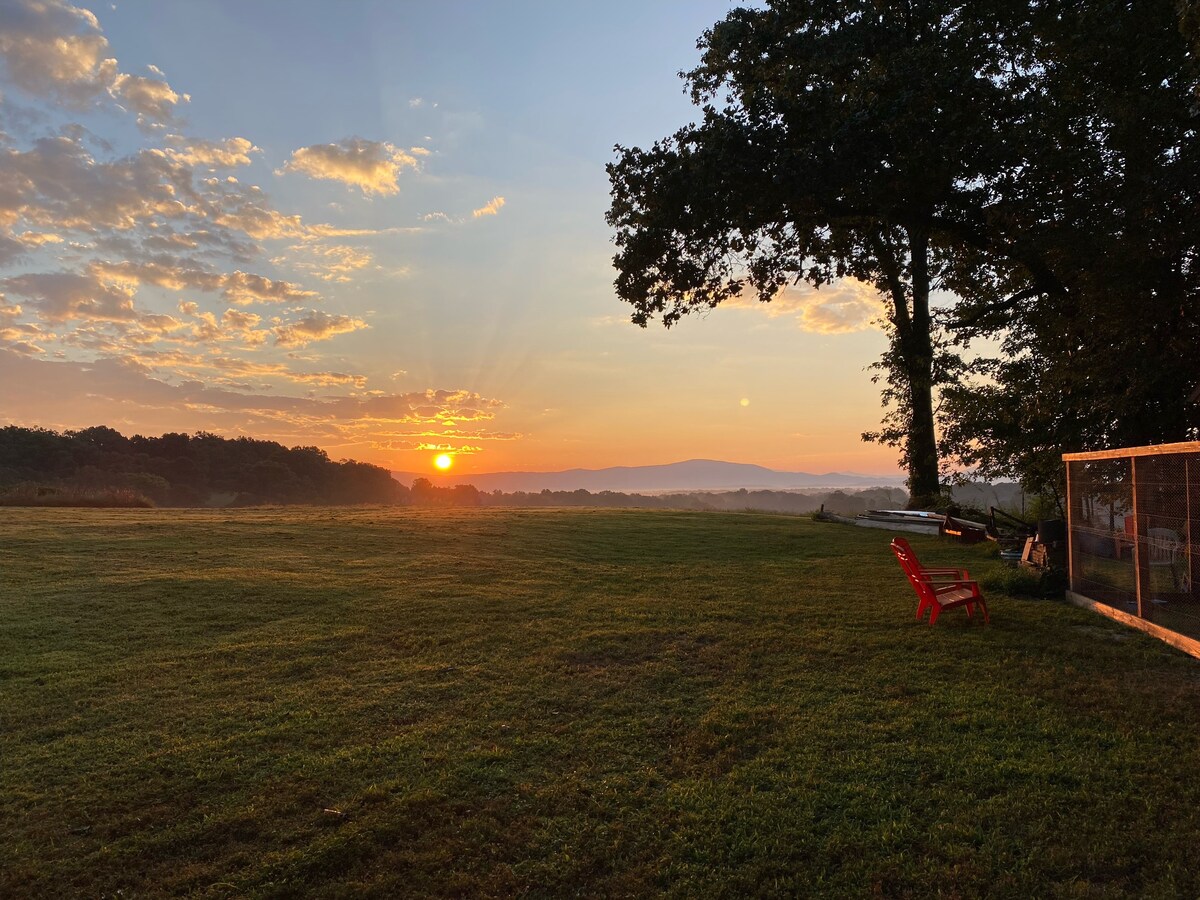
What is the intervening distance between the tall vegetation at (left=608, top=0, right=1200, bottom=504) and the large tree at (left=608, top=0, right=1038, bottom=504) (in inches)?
1.8

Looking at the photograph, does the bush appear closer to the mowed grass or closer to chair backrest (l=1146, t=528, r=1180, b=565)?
the mowed grass

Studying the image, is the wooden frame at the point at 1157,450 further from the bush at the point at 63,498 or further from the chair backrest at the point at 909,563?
the bush at the point at 63,498

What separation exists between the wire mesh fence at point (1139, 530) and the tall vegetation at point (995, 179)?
3077 millimetres

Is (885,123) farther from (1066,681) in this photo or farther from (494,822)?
(494,822)

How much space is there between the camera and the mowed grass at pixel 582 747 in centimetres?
374

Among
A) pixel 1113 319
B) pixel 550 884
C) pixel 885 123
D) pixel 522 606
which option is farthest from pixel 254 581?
pixel 1113 319

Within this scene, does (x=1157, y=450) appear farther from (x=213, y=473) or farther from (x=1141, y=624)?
(x=213, y=473)

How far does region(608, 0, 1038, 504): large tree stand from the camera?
12.5 meters

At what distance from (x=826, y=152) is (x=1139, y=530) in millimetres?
8147

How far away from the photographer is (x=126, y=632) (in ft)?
28.1

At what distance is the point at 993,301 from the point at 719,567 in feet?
31.9

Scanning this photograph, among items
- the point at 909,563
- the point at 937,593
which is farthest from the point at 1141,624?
the point at 909,563

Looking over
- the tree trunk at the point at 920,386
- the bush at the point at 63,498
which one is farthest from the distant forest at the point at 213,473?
the tree trunk at the point at 920,386

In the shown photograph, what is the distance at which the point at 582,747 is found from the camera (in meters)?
5.26
